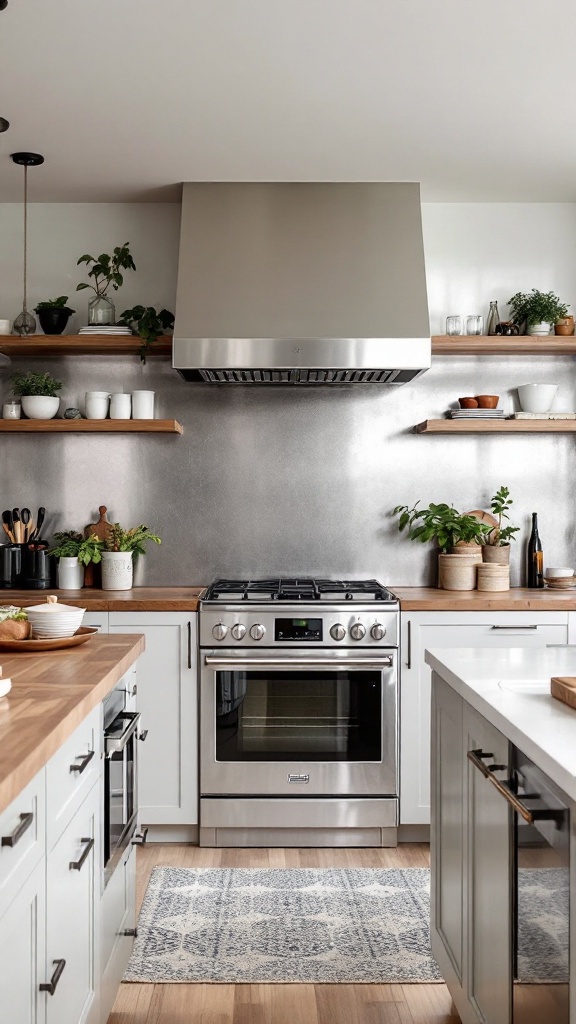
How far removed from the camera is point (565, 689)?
179 centimetres

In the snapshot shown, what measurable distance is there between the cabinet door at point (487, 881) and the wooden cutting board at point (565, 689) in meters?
0.16

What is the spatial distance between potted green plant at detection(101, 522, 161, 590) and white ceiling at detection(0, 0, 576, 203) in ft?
5.24

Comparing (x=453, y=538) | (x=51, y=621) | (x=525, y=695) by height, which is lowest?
(x=525, y=695)

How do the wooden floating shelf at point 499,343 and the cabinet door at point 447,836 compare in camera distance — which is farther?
the wooden floating shelf at point 499,343

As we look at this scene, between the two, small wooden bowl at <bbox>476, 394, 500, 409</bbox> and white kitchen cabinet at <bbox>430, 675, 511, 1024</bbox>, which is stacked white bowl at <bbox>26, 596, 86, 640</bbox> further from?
small wooden bowl at <bbox>476, 394, 500, 409</bbox>

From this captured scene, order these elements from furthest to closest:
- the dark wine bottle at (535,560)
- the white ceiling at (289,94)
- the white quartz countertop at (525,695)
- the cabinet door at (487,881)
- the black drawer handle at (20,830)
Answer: the dark wine bottle at (535,560) → the white ceiling at (289,94) → the cabinet door at (487,881) → the white quartz countertop at (525,695) → the black drawer handle at (20,830)

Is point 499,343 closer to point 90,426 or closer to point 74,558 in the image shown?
point 90,426

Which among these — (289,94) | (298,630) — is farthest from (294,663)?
(289,94)

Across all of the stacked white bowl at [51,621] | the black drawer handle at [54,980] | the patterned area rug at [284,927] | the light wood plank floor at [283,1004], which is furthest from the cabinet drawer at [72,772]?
the patterned area rug at [284,927]

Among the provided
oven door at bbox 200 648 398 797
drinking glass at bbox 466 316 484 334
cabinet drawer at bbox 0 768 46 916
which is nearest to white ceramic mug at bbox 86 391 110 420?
oven door at bbox 200 648 398 797

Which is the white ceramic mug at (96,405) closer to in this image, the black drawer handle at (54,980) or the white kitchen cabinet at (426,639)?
the white kitchen cabinet at (426,639)

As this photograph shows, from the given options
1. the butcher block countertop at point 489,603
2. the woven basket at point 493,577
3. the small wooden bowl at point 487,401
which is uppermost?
the small wooden bowl at point 487,401

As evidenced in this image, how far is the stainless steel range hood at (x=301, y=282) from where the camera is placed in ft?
12.1

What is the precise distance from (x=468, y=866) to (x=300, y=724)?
163cm
